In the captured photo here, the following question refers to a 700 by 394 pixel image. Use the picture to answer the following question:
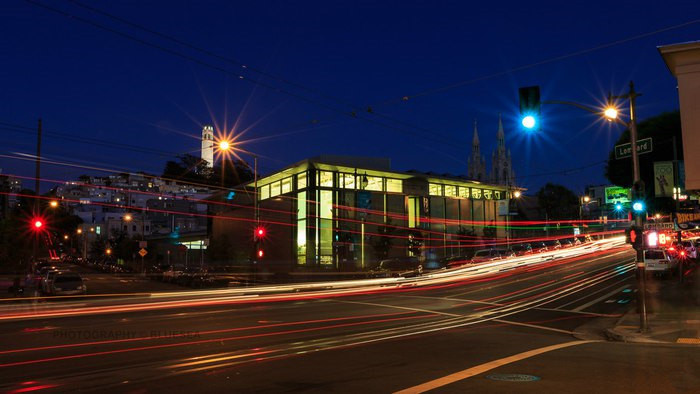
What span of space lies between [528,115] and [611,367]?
730cm

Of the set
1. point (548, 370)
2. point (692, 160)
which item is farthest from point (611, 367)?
point (692, 160)

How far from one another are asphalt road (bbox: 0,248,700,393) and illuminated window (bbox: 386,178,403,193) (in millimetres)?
34629

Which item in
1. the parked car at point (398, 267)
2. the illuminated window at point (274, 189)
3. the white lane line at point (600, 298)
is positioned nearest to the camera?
the white lane line at point (600, 298)

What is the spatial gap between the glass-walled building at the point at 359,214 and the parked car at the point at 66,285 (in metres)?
19.2

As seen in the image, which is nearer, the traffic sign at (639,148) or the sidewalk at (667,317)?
the sidewalk at (667,317)

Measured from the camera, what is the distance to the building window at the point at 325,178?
177 ft

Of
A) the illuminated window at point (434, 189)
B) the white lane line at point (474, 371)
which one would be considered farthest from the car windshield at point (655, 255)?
the illuminated window at point (434, 189)

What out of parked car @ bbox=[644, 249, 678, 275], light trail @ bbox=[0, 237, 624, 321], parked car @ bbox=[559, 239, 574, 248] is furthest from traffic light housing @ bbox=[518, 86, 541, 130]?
parked car @ bbox=[559, 239, 574, 248]

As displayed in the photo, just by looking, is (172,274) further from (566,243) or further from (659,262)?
(566,243)

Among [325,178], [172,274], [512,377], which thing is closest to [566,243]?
[325,178]

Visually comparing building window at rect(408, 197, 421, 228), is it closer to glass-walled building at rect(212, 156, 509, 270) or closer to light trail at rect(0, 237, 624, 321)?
glass-walled building at rect(212, 156, 509, 270)

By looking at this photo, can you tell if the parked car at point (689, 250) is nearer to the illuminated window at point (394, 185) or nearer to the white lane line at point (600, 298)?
the white lane line at point (600, 298)

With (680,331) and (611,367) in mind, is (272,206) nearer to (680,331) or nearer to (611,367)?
(680,331)

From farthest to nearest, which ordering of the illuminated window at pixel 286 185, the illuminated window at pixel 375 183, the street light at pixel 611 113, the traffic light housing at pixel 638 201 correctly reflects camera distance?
1. the illuminated window at pixel 286 185
2. the illuminated window at pixel 375 183
3. the street light at pixel 611 113
4. the traffic light housing at pixel 638 201
